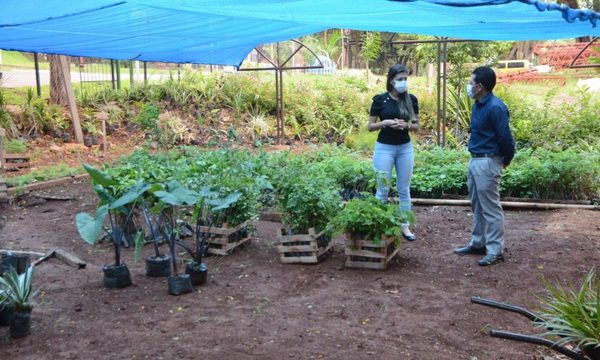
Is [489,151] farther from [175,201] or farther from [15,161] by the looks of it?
[15,161]

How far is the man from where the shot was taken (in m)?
4.67

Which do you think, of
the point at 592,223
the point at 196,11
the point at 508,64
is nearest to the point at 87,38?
the point at 196,11

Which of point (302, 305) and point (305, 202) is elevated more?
point (305, 202)

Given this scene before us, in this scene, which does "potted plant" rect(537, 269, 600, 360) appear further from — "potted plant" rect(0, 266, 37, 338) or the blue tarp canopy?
"potted plant" rect(0, 266, 37, 338)

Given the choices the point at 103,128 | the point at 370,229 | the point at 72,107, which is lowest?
the point at 370,229

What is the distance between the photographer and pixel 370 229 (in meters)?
4.73

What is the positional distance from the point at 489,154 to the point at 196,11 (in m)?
2.60

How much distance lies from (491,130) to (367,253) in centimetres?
144

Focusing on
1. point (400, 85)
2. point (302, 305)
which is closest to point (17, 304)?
point (302, 305)

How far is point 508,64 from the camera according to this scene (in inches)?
949

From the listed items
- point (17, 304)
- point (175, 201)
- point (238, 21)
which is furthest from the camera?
point (238, 21)

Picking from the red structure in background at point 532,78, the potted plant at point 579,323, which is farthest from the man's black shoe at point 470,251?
the red structure in background at point 532,78

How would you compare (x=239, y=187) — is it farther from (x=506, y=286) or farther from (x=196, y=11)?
(x=506, y=286)

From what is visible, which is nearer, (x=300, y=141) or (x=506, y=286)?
(x=506, y=286)
